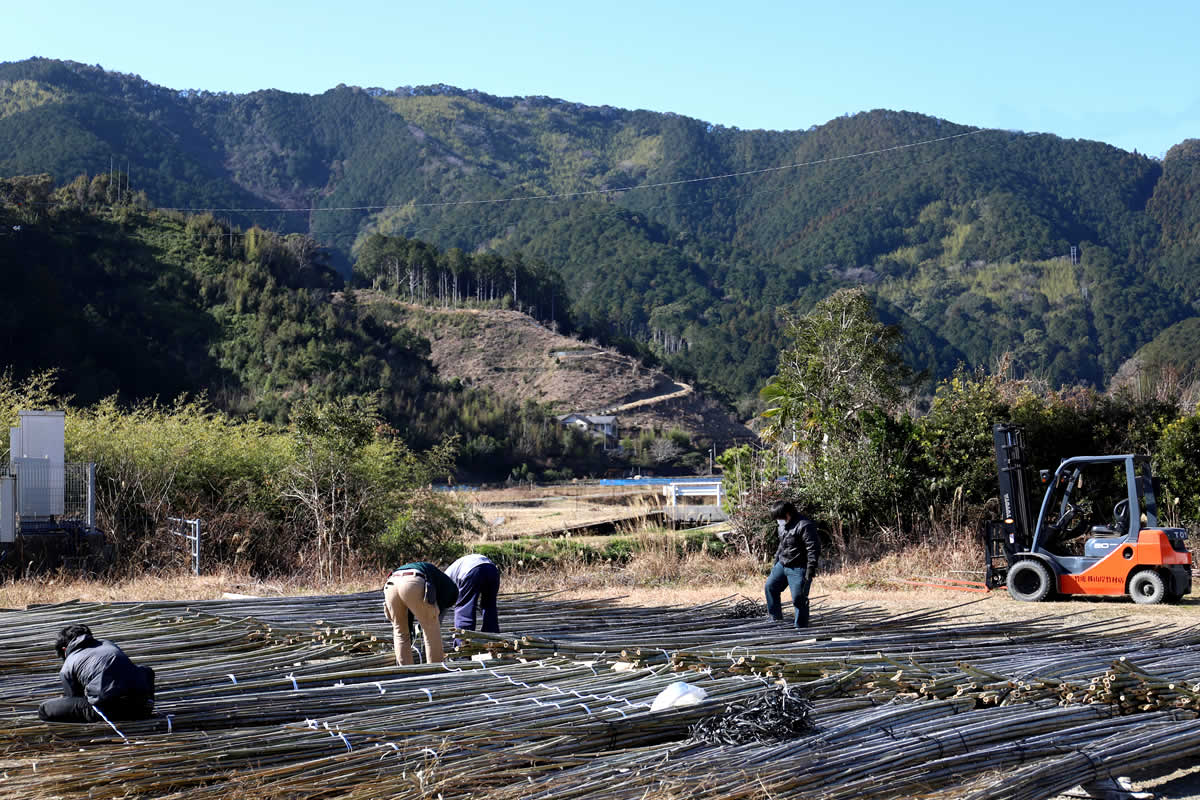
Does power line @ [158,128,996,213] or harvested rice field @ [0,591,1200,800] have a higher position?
power line @ [158,128,996,213]

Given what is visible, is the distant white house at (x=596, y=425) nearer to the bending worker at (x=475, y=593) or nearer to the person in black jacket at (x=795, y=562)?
the person in black jacket at (x=795, y=562)

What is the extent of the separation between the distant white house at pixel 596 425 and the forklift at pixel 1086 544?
55.3 m

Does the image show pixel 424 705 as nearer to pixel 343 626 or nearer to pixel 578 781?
pixel 578 781

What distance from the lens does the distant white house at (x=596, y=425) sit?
69125 millimetres

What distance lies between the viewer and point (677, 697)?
5.81 m

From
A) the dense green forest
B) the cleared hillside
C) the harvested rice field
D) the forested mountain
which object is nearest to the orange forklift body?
the harvested rice field

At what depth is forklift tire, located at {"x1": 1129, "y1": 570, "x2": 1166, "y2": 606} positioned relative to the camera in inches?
465

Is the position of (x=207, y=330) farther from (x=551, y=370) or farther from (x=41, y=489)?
(x=41, y=489)

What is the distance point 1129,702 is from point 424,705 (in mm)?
3964

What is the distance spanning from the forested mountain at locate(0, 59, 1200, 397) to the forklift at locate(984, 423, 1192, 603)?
242ft

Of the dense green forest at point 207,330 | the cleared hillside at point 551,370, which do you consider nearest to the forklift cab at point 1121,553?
the dense green forest at point 207,330

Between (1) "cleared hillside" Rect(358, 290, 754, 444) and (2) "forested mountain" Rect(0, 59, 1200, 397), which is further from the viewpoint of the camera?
(2) "forested mountain" Rect(0, 59, 1200, 397)

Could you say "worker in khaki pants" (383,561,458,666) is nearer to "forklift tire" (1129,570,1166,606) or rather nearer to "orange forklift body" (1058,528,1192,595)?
"orange forklift body" (1058,528,1192,595)

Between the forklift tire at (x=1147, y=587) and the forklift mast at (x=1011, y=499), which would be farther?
the forklift mast at (x=1011, y=499)
